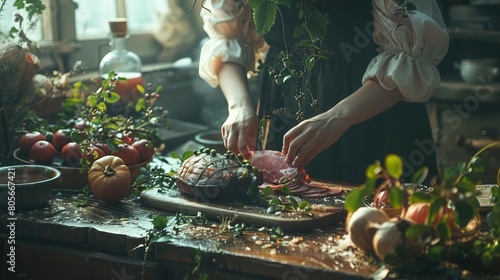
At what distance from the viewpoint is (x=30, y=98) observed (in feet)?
8.20

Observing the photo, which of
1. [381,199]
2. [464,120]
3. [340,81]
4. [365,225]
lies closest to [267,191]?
[381,199]

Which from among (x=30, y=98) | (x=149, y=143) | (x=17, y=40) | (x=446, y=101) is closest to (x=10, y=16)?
(x=17, y=40)

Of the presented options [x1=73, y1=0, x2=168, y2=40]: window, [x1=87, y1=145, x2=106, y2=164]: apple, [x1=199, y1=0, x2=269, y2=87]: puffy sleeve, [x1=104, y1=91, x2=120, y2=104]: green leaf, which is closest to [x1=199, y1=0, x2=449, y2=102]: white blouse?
[x1=199, y1=0, x2=269, y2=87]: puffy sleeve

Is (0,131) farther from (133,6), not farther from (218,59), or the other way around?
(133,6)

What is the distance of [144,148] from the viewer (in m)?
2.39

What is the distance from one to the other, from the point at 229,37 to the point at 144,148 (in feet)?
1.62

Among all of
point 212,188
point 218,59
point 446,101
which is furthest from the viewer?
point 446,101

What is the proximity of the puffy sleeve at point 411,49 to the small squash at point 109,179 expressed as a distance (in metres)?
0.77

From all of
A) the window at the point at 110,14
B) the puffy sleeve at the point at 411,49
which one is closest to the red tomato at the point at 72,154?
the puffy sleeve at the point at 411,49

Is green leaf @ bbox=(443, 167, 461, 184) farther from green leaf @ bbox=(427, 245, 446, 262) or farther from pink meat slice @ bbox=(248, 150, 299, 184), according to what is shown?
pink meat slice @ bbox=(248, 150, 299, 184)

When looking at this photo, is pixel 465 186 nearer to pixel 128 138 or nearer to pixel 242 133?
pixel 242 133

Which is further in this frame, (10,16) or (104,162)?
(10,16)

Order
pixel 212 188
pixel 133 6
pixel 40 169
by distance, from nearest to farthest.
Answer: pixel 212 188 → pixel 40 169 → pixel 133 6

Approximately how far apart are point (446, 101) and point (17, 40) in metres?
2.10
